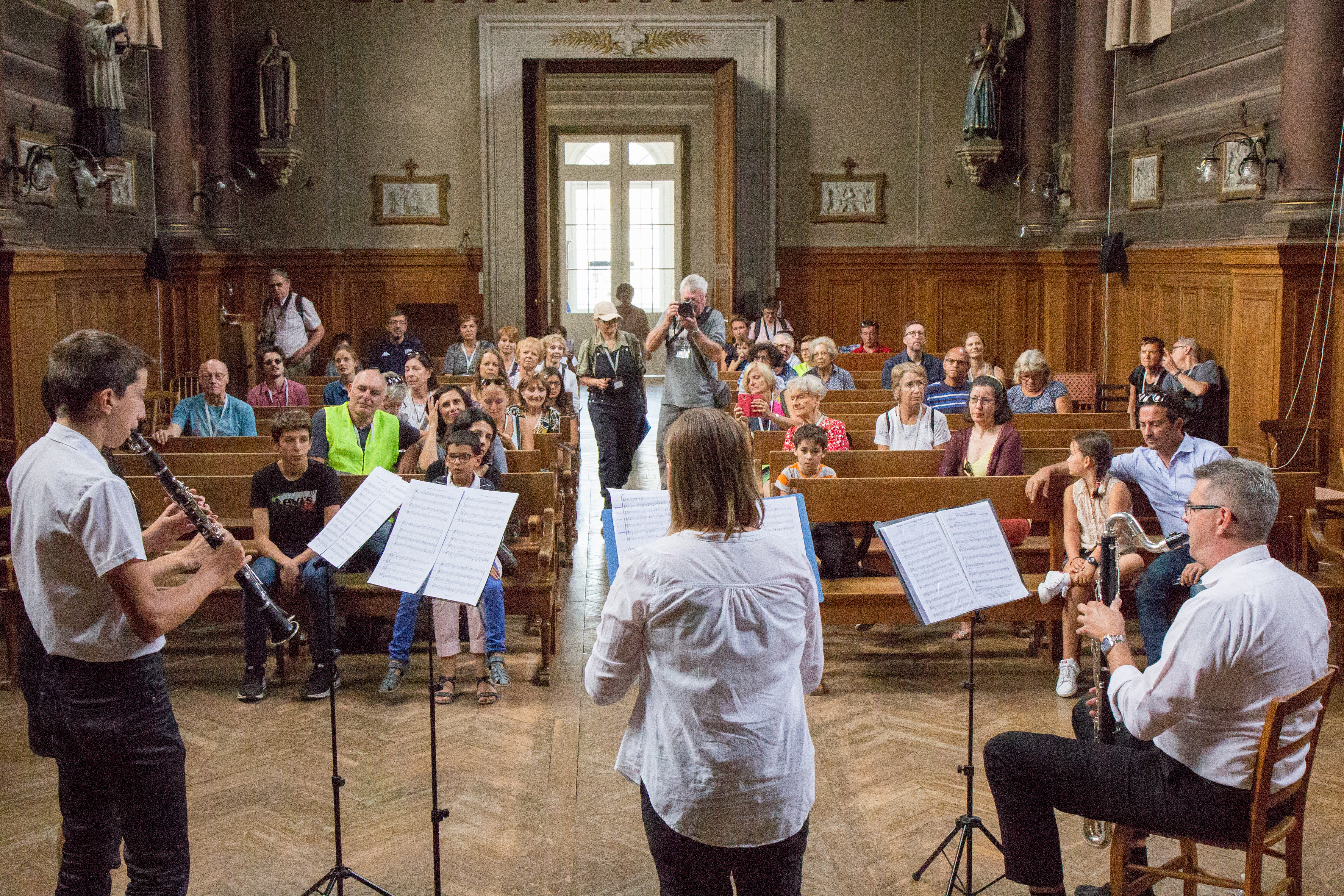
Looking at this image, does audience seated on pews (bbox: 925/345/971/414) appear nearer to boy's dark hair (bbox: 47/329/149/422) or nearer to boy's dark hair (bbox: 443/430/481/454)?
boy's dark hair (bbox: 443/430/481/454)

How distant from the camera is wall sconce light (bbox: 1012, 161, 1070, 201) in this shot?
1284 cm

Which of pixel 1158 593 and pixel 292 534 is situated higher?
pixel 292 534

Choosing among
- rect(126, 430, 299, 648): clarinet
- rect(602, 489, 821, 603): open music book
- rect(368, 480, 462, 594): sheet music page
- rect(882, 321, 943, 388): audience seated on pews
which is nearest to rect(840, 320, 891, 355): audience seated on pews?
rect(882, 321, 943, 388): audience seated on pews

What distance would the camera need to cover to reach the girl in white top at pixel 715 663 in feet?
7.83

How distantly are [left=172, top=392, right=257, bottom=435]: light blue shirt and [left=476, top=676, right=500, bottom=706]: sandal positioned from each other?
2.72 m

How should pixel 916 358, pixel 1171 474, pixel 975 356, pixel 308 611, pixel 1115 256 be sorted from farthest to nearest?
pixel 1115 256, pixel 916 358, pixel 975 356, pixel 308 611, pixel 1171 474

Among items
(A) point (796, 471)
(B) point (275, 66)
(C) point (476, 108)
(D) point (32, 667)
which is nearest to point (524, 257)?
(C) point (476, 108)

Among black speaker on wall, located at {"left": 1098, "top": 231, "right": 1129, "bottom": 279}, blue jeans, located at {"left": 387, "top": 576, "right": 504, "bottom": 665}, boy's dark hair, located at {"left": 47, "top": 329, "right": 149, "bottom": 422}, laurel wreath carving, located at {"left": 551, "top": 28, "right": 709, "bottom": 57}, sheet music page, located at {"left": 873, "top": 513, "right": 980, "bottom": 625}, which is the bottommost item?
blue jeans, located at {"left": 387, "top": 576, "right": 504, "bottom": 665}

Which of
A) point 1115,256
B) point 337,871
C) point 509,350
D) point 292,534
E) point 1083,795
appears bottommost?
point 337,871

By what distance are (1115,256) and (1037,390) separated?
12.6ft

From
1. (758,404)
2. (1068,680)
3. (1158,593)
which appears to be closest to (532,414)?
(758,404)

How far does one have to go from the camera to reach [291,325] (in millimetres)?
11781

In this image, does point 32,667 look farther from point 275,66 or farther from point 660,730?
point 275,66

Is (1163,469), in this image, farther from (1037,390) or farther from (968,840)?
(1037,390)
